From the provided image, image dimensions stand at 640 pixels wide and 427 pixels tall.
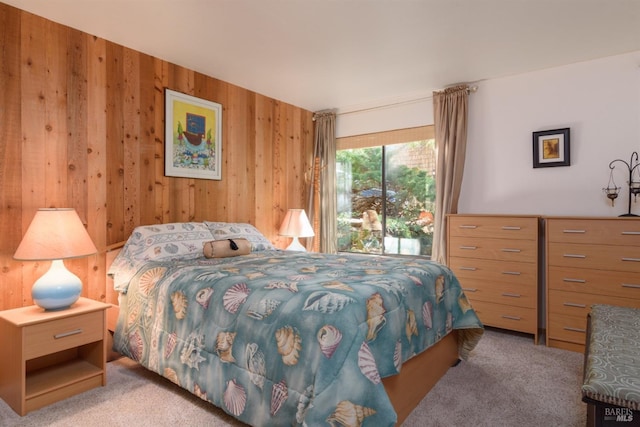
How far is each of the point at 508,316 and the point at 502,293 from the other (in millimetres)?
200

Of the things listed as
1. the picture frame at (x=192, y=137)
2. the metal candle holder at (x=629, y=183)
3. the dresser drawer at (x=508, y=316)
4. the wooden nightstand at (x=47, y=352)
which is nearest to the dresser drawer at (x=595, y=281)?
the dresser drawer at (x=508, y=316)

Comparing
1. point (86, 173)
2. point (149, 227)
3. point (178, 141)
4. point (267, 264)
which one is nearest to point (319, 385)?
point (267, 264)

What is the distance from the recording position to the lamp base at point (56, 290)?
2.11 m

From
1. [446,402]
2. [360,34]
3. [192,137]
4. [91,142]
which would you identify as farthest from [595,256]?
[91,142]

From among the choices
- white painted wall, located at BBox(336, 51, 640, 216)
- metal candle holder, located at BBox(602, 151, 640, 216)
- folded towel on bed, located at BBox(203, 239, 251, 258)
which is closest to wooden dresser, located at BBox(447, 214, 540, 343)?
white painted wall, located at BBox(336, 51, 640, 216)

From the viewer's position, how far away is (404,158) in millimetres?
4344

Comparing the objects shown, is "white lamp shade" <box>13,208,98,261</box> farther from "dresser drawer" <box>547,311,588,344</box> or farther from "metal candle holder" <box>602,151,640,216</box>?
"metal candle holder" <box>602,151,640,216</box>

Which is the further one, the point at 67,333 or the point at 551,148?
the point at 551,148

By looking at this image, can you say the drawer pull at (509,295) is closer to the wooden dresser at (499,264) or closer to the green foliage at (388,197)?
the wooden dresser at (499,264)

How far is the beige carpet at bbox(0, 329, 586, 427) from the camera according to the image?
73.8 inches

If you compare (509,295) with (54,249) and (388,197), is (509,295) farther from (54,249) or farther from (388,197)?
(54,249)

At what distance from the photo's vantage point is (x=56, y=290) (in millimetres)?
2135

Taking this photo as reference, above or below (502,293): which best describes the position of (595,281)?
above

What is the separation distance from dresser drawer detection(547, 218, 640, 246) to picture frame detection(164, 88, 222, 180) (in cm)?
303
